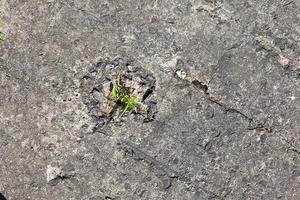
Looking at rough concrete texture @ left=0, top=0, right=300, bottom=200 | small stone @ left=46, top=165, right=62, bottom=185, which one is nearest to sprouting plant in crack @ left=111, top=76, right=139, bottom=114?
rough concrete texture @ left=0, top=0, right=300, bottom=200

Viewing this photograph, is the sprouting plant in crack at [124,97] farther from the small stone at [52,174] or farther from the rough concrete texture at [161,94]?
the small stone at [52,174]

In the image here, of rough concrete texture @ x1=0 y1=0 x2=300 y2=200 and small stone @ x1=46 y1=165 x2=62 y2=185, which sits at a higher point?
rough concrete texture @ x1=0 y1=0 x2=300 y2=200

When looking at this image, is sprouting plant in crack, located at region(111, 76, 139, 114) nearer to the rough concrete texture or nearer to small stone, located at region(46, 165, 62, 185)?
the rough concrete texture

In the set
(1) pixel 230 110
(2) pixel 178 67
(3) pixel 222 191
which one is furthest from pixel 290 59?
(3) pixel 222 191

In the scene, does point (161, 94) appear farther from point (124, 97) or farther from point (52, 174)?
point (52, 174)

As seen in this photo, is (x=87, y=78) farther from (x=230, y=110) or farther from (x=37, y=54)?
(x=230, y=110)
